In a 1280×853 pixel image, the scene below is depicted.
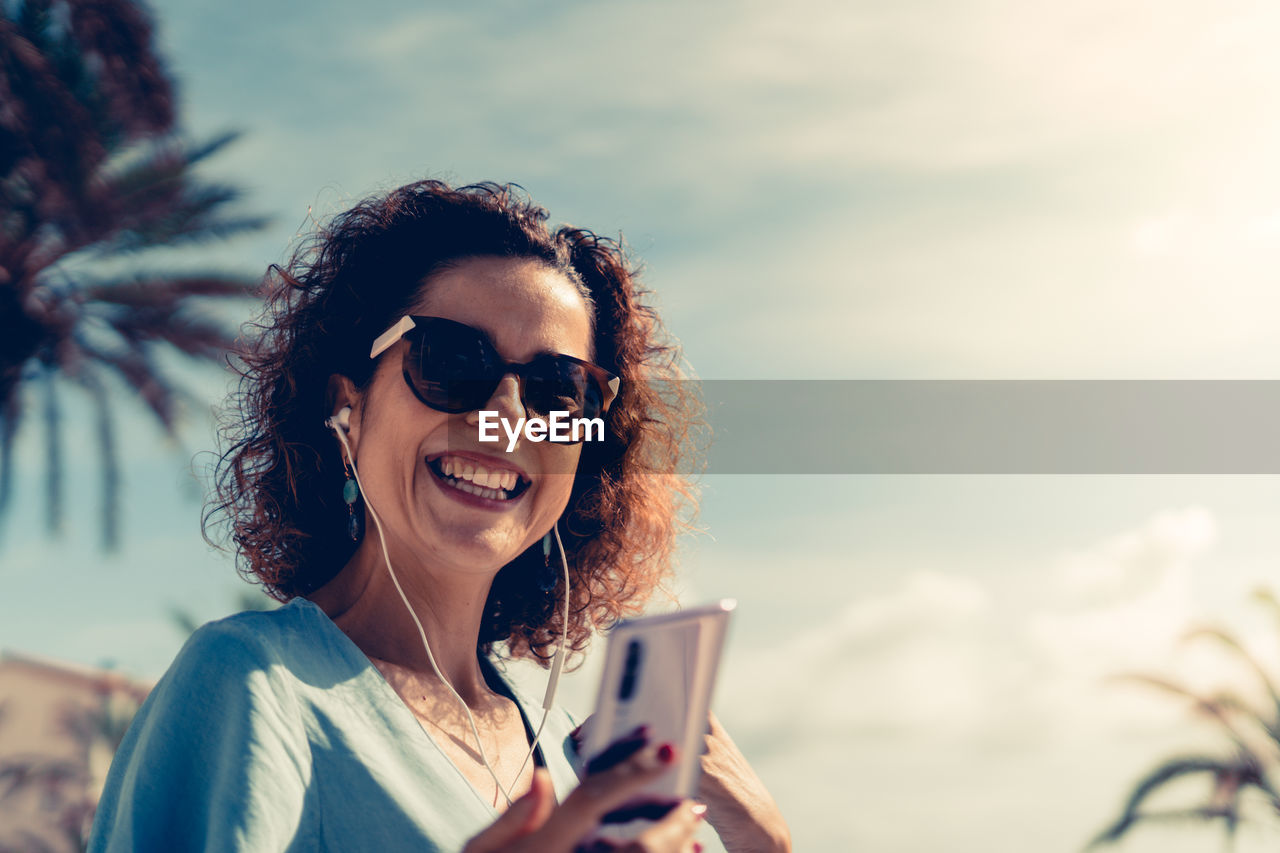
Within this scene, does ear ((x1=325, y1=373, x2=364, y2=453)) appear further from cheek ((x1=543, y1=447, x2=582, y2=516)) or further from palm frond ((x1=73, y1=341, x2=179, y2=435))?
palm frond ((x1=73, y1=341, x2=179, y2=435))

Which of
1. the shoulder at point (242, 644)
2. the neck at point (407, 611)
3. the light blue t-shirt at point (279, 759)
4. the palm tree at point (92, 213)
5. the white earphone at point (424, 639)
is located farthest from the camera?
the palm tree at point (92, 213)

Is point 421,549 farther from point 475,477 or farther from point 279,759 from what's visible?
point 279,759

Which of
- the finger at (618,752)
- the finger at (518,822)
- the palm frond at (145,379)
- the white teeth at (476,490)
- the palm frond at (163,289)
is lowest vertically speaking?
the finger at (518,822)

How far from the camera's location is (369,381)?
291 cm

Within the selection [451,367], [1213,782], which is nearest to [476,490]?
[451,367]

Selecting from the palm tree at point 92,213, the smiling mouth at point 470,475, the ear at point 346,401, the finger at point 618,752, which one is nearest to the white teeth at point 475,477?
the smiling mouth at point 470,475

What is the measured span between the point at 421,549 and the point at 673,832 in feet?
4.36

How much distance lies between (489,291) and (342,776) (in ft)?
4.26

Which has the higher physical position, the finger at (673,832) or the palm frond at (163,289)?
the palm frond at (163,289)

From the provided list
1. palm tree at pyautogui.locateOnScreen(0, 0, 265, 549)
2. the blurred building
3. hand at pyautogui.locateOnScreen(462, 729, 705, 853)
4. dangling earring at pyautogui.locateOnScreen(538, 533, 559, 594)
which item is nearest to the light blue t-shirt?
hand at pyautogui.locateOnScreen(462, 729, 705, 853)

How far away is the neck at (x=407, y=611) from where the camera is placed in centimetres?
277

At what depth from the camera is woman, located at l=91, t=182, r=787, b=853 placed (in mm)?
2047

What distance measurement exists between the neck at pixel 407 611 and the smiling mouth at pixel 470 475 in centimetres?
28

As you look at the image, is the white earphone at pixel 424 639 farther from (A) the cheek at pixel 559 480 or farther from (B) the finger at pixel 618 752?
(B) the finger at pixel 618 752
